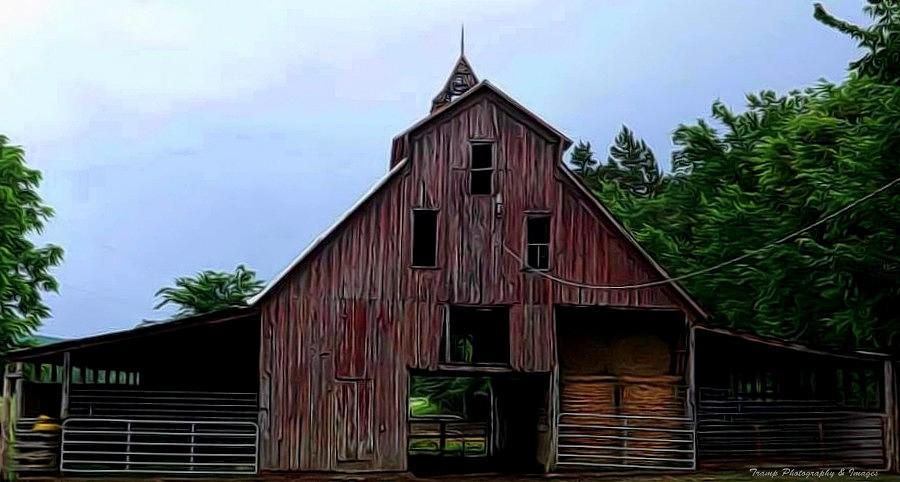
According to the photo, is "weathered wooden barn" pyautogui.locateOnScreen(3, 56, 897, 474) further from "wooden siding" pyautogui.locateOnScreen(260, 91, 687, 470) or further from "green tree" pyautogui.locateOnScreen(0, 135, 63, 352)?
"green tree" pyautogui.locateOnScreen(0, 135, 63, 352)

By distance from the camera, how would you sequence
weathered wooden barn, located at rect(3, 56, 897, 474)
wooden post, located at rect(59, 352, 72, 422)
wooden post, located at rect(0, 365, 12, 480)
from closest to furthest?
wooden post, located at rect(0, 365, 12, 480)
wooden post, located at rect(59, 352, 72, 422)
weathered wooden barn, located at rect(3, 56, 897, 474)

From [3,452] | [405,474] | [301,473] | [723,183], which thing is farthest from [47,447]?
[723,183]

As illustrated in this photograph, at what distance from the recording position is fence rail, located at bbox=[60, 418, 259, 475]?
25062 millimetres

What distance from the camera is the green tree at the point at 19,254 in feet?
139

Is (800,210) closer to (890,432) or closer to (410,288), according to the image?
(890,432)

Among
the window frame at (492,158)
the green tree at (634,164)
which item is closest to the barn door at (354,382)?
the window frame at (492,158)

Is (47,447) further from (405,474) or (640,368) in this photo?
(640,368)

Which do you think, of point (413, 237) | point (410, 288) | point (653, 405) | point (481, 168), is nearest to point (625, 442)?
point (653, 405)

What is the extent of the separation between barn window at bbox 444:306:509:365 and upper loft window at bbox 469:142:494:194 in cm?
296

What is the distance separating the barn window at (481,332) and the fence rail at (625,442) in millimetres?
2489

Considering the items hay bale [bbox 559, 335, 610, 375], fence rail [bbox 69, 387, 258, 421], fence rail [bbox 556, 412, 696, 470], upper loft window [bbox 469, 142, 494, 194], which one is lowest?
fence rail [bbox 556, 412, 696, 470]

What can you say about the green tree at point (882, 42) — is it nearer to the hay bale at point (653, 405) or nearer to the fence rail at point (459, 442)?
the hay bale at point (653, 405)

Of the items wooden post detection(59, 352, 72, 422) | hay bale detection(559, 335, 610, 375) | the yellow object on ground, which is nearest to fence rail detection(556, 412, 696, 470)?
hay bale detection(559, 335, 610, 375)

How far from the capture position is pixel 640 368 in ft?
91.5
